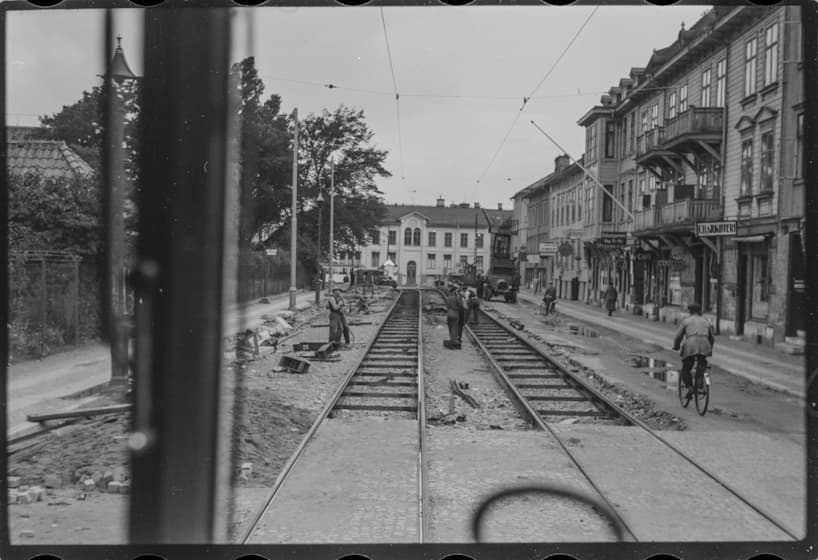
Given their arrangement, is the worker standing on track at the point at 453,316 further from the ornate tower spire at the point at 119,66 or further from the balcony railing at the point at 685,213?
the ornate tower spire at the point at 119,66

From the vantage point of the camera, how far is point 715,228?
2283 cm

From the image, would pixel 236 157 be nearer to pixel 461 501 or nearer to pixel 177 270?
pixel 177 270

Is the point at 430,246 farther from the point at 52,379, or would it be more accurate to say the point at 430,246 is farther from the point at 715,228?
the point at 52,379

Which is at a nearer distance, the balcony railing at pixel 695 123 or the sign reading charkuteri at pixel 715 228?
the sign reading charkuteri at pixel 715 228

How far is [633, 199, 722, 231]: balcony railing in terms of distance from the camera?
83.6 feet

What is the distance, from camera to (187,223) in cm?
662

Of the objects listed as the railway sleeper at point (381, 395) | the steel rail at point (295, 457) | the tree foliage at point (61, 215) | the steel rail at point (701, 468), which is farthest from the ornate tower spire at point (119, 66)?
the tree foliage at point (61, 215)

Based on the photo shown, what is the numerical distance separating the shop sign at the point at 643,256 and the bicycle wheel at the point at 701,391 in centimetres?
2339

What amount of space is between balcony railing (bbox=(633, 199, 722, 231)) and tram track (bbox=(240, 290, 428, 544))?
1138 centimetres

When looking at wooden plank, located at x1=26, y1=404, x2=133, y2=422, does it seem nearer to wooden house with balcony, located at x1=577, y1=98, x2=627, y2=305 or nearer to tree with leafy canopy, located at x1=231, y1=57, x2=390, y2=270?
tree with leafy canopy, located at x1=231, y1=57, x2=390, y2=270

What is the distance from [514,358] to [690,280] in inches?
514

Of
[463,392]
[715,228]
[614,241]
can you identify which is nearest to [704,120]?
[715,228]

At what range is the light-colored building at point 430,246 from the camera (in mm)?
65125

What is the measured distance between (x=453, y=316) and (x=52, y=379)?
10.8m
